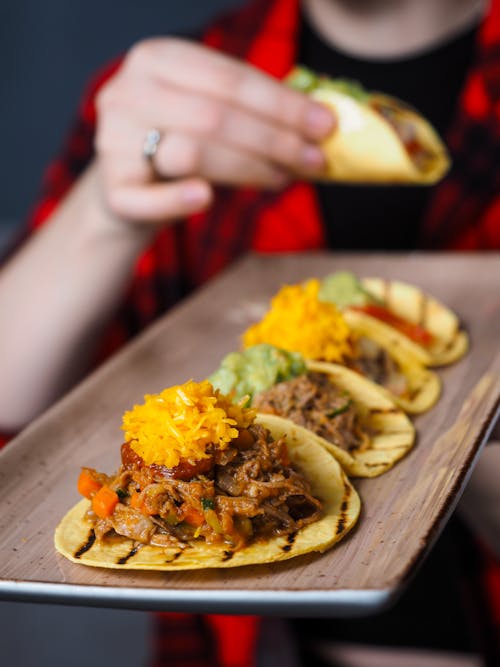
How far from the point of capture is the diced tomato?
110 inches

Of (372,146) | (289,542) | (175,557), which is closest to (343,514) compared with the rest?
(289,542)

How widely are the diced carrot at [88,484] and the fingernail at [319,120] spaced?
1578 mm

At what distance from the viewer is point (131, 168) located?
2787 mm

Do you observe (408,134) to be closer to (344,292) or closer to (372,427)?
(344,292)

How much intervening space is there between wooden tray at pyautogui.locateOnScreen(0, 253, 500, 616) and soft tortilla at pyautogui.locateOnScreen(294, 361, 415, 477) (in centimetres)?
3

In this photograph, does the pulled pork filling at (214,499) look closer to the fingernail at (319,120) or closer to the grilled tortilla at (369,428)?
the grilled tortilla at (369,428)

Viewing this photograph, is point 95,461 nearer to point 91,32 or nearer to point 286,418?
point 286,418

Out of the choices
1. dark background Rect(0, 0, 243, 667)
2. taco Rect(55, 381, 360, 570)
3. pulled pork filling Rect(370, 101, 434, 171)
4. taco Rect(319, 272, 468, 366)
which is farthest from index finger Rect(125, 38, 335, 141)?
dark background Rect(0, 0, 243, 667)

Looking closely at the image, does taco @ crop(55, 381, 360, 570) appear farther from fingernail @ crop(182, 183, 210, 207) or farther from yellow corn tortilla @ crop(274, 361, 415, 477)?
fingernail @ crop(182, 183, 210, 207)

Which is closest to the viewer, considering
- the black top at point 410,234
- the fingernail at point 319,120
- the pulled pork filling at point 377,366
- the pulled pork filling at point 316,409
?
the pulled pork filling at point 316,409

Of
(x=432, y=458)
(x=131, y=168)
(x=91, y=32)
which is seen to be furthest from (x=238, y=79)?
(x=91, y=32)

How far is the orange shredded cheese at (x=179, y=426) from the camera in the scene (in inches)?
66.9

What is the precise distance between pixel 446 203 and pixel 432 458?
1.54 meters

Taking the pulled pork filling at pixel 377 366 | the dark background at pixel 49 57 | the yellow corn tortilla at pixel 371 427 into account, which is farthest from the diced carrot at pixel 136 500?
the dark background at pixel 49 57
